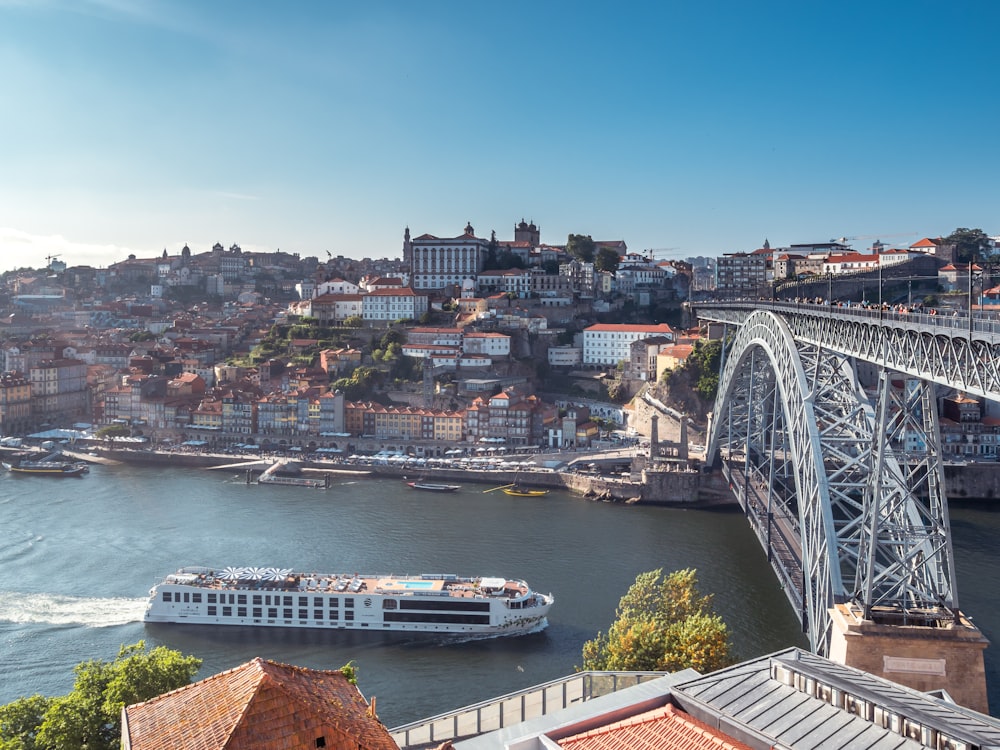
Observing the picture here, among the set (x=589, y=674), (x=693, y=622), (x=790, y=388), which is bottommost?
(x=693, y=622)

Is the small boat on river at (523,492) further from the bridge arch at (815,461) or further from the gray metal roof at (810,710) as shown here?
the gray metal roof at (810,710)

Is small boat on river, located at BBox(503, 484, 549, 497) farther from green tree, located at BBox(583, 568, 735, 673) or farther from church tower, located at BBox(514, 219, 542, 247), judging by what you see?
church tower, located at BBox(514, 219, 542, 247)

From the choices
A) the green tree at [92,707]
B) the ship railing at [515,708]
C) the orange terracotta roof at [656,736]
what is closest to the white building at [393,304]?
the green tree at [92,707]

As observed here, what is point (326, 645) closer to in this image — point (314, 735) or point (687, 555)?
point (687, 555)

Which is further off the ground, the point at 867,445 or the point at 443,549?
the point at 867,445

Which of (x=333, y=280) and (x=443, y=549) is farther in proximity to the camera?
(x=333, y=280)

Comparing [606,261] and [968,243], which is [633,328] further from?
[968,243]

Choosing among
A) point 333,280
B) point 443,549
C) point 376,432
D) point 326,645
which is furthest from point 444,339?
point 326,645

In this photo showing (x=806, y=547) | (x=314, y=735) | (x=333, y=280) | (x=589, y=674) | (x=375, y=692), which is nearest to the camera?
(x=314, y=735)

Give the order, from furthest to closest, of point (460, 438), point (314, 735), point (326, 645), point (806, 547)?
point (460, 438) < point (326, 645) < point (806, 547) < point (314, 735)
